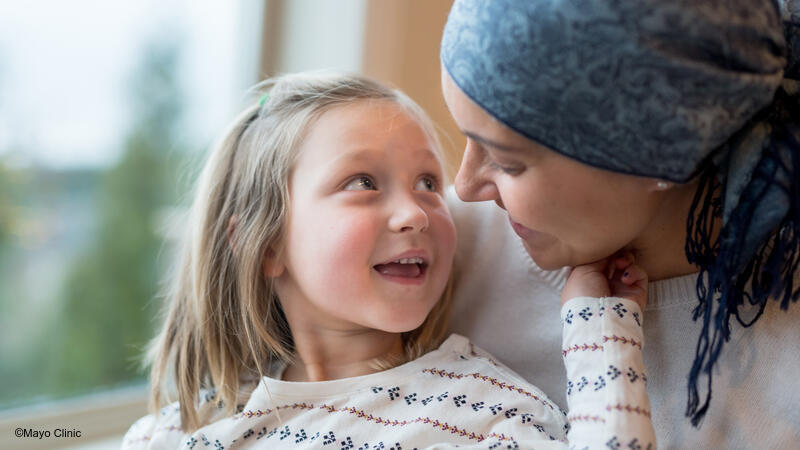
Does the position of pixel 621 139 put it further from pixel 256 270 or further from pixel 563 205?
pixel 256 270

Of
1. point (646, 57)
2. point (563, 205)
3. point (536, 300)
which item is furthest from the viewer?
point (536, 300)

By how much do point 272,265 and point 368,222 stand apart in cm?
24

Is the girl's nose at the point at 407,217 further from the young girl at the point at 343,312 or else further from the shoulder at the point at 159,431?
the shoulder at the point at 159,431

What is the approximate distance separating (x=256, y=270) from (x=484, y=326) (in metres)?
0.41

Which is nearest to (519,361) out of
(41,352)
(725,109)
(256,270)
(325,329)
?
(325,329)

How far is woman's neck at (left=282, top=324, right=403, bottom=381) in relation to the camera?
1.35 meters

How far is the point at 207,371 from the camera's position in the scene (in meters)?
1.43

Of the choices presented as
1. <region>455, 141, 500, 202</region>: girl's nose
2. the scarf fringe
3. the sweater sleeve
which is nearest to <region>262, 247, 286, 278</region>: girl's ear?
<region>455, 141, 500, 202</region>: girl's nose

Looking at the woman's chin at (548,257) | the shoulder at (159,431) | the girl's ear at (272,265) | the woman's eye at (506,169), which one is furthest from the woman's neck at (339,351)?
the woman's eye at (506,169)

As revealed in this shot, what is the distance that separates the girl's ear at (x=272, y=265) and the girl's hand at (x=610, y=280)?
491mm

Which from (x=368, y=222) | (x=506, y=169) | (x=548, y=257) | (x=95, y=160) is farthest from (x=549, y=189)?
(x=95, y=160)

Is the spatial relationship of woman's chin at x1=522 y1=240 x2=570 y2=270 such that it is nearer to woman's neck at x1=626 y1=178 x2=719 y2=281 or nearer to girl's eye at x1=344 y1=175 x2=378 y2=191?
woman's neck at x1=626 y1=178 x2=719 y2=281

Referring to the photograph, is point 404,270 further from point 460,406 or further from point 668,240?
point 668,240

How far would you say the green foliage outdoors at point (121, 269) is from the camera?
1756 mm
